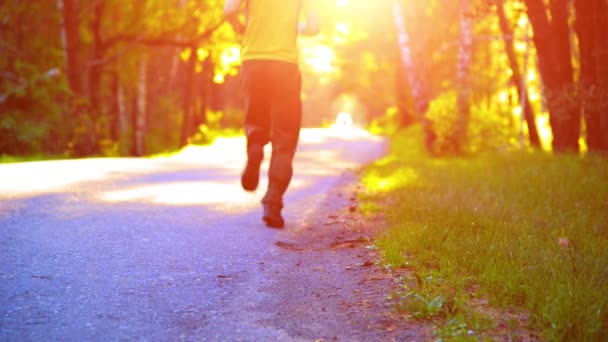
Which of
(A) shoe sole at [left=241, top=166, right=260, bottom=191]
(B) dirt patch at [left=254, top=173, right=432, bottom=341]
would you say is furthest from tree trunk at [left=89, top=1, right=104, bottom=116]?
(B) dirt patch at [left=254, top=173, right=432, bottom=341]

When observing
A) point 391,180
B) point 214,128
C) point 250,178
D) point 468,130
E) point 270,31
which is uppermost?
point 270,31

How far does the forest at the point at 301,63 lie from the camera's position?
1098 cm

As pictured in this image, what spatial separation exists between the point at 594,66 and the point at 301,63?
5.09 meters

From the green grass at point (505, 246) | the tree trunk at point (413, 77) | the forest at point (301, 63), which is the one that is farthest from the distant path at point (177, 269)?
the tree trunk at point (413, 77)

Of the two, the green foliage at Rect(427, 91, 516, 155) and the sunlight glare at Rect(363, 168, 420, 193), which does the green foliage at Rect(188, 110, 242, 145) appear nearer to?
the green foliage at Rect(427, 91, 516, 155)

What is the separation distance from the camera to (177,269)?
4.17 metres

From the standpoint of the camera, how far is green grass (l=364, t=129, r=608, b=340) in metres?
3.19

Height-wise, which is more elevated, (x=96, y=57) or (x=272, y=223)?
(x=96, y=57)

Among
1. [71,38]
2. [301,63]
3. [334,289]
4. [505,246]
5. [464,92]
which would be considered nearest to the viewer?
[334,289]

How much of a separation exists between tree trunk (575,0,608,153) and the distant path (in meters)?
4.65

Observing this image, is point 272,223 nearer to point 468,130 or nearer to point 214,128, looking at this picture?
point 468,130

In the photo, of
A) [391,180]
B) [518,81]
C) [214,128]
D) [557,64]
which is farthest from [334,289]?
[214,128]

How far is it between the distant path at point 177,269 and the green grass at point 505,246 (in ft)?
0.85

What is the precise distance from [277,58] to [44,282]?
286cm
